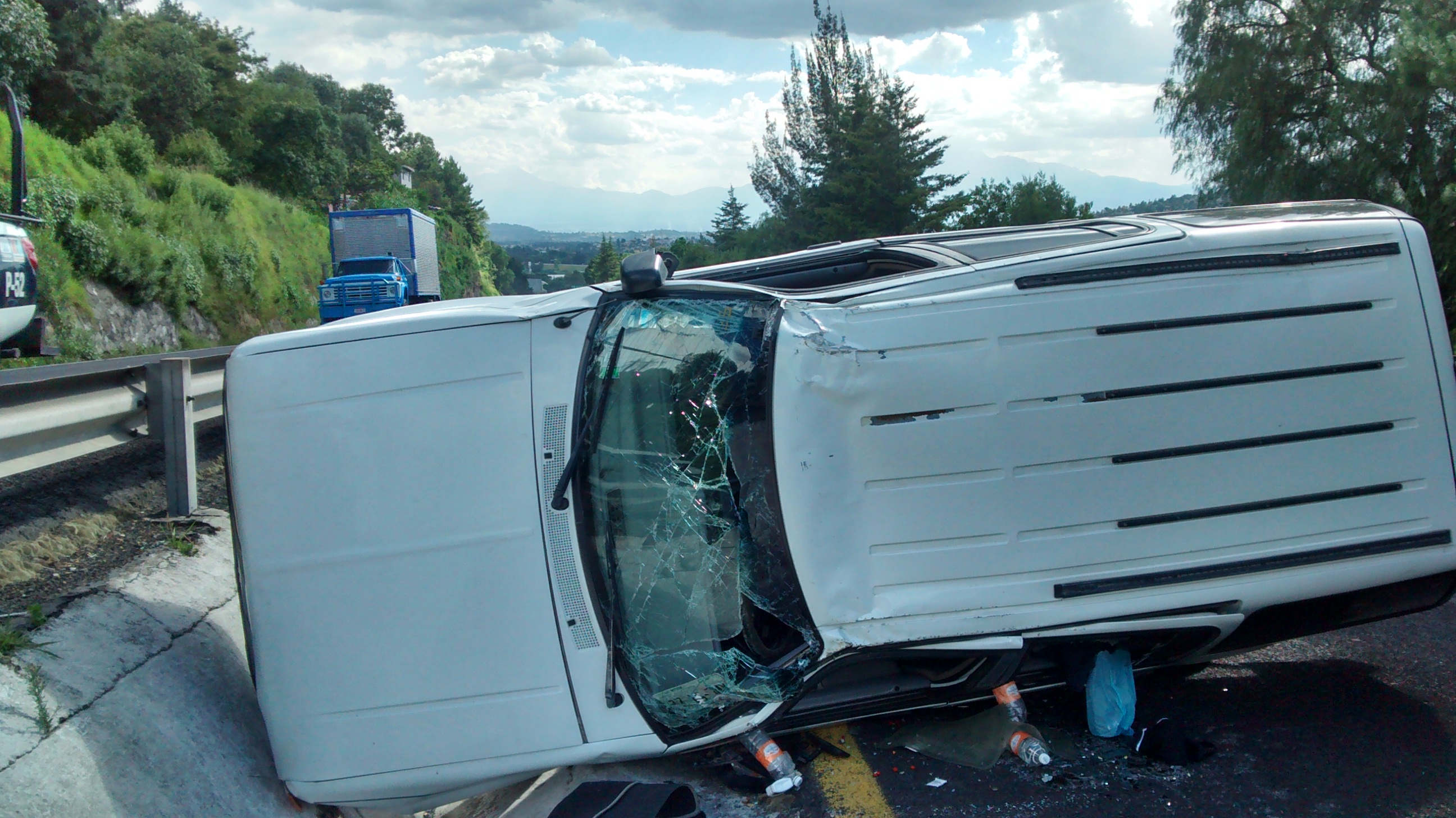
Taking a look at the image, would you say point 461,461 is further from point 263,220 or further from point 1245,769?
point 263,220

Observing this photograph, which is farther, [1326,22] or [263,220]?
[263,220]

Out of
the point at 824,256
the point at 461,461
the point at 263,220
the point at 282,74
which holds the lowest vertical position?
the point at 461,461

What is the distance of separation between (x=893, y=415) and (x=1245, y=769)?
1629mm

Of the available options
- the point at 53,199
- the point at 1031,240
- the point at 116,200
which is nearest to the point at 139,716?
the point at 1031,240

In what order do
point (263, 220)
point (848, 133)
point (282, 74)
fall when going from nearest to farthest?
point (263, 220)
point (848, 133)
point (282, 74)

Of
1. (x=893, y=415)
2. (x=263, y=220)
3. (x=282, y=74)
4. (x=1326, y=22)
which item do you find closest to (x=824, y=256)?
(x=893, y=415)

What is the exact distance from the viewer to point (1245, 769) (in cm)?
290

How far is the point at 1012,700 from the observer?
316 centimetres

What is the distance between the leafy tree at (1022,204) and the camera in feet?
108

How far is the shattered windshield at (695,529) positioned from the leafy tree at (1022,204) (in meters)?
31.1

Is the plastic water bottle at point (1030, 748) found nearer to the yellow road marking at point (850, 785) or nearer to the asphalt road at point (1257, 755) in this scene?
the asphalt road at point (1257, 755)

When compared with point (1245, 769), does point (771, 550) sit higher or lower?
higher

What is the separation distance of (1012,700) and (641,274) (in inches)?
77.5

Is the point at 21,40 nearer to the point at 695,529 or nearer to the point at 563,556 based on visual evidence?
the point at 563,556
